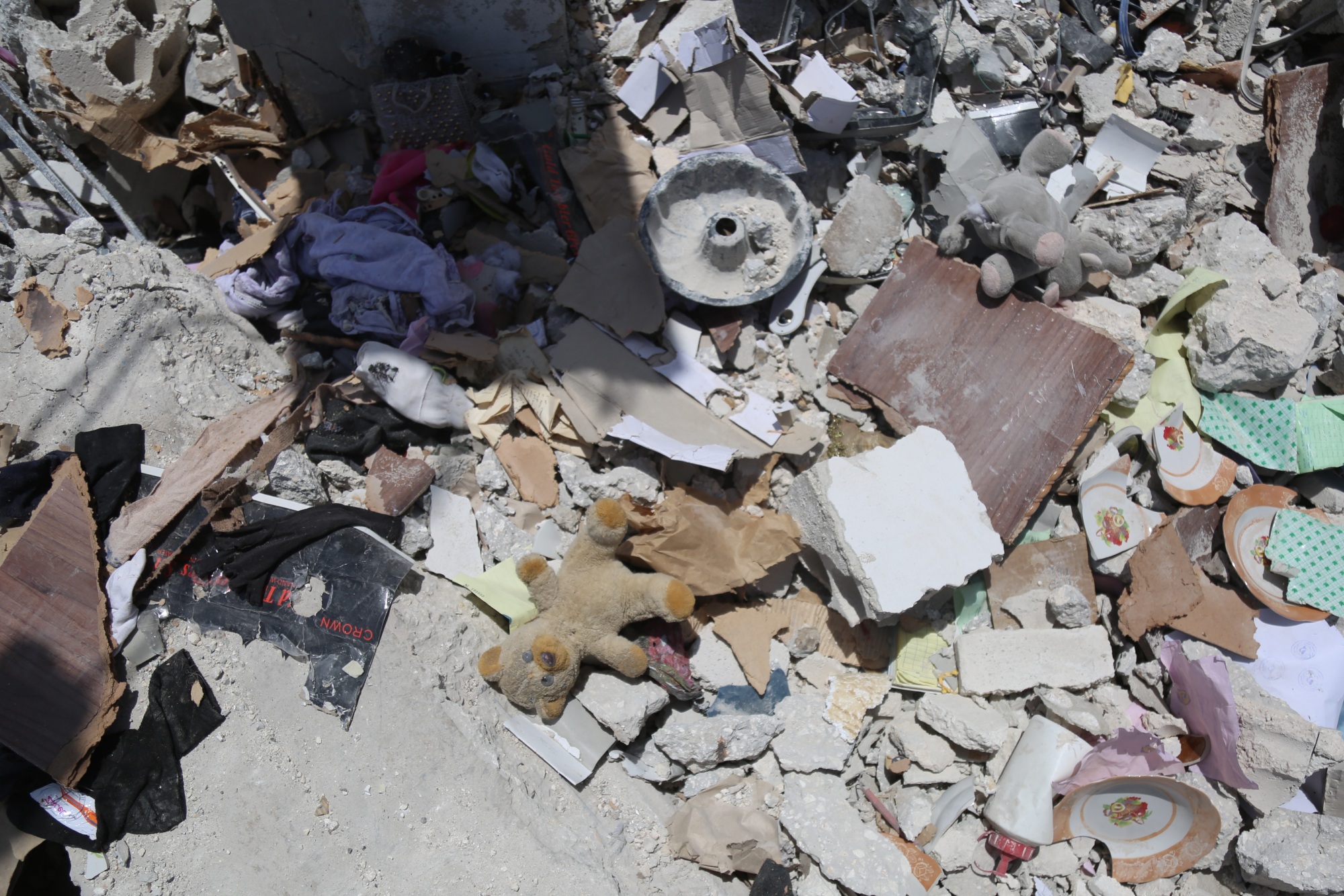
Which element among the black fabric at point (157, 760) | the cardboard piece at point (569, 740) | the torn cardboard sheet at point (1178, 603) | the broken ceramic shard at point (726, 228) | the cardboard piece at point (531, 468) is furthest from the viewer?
the broken ceramic shard at point (726, 228)

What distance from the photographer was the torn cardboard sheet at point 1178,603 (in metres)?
3.12

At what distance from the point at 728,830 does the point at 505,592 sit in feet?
3.89

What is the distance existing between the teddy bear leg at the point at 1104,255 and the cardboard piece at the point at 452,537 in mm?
2909

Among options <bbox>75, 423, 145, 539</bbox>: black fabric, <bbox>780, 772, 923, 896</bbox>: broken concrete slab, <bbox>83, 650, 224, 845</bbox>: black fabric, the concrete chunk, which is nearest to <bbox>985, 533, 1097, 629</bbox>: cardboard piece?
the concrete chunk

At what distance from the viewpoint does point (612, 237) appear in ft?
11.8

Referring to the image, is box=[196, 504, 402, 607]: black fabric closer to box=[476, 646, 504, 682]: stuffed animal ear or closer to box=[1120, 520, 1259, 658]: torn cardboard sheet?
box=[476, 646, 504, 682]: stuffed animal ear

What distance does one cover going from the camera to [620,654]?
Result: 275 cm

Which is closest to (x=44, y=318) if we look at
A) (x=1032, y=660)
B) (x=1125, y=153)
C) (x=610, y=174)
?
(x=610, y=174)

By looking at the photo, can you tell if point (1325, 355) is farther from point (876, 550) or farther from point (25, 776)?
point (25, 776)

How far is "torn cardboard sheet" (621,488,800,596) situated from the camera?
2.95 meters

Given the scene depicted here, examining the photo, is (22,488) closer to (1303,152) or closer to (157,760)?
(157,760)

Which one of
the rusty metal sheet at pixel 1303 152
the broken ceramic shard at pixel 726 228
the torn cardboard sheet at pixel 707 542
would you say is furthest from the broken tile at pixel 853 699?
the rusty metal sheet at pixel 1303 152

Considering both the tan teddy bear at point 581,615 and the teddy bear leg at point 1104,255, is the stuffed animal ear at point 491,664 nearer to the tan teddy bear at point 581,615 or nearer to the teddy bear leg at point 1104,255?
the tan teddy bear at point 581,615

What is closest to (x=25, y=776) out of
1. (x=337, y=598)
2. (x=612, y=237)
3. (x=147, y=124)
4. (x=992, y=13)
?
(x=337, y=598)
